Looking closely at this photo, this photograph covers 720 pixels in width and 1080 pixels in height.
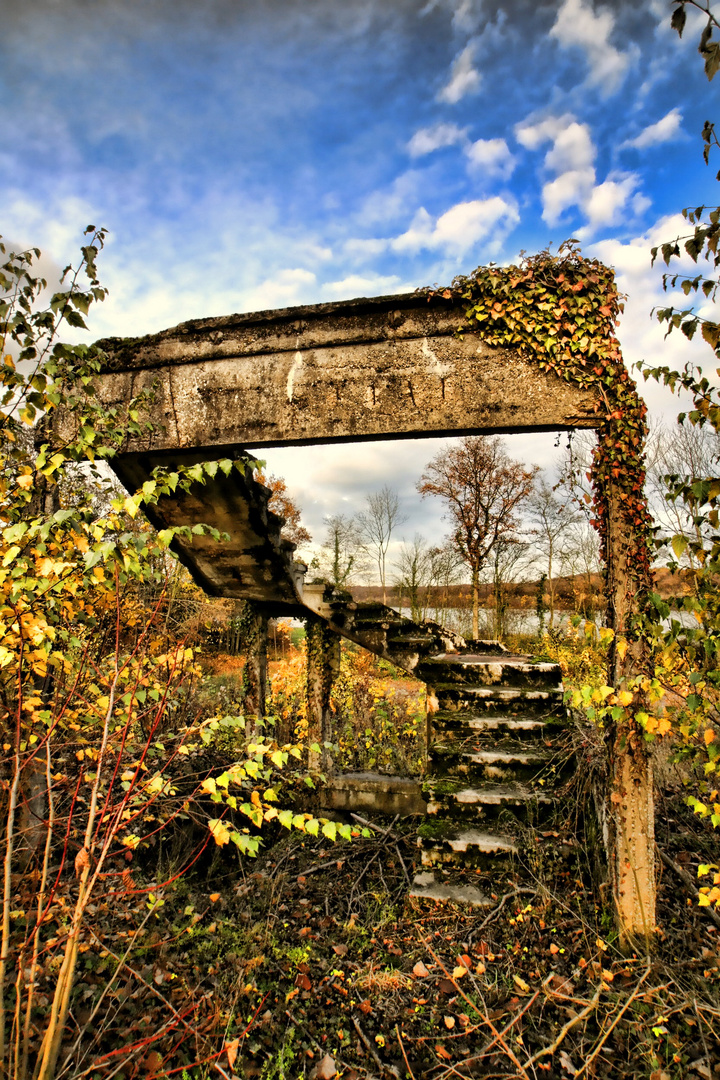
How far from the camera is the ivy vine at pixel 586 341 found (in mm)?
3596

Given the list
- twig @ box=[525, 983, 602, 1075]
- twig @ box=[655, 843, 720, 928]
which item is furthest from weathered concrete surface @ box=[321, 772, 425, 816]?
twig @ box=[525, 983, 602, 1075]

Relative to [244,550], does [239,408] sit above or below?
above

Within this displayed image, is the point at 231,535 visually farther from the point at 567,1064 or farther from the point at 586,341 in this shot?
the point at 567,1064

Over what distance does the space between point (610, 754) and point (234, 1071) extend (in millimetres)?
2814

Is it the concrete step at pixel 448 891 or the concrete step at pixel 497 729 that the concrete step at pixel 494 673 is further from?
the concrete step at pixel 448 891

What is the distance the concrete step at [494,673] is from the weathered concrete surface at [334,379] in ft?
10.0

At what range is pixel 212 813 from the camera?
6.29 m

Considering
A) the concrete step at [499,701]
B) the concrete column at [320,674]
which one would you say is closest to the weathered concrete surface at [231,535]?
the concrete column at [320,674]

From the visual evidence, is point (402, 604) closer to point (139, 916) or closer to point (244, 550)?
point (244, 550)

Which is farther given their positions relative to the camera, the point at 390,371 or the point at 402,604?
the point at 402,604

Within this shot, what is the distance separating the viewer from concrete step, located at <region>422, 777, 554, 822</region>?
15.1 feet

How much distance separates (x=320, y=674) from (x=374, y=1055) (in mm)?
4554

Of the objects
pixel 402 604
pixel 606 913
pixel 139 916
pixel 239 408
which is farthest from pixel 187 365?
pixel 402 604

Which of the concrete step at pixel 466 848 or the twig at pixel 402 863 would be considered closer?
the concrete step at pixel 466 848
